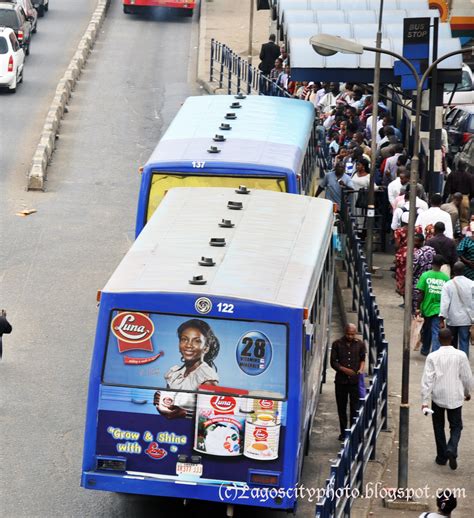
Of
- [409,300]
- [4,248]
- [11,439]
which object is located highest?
[409,300]

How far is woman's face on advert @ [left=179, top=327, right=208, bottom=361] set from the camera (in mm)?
14516

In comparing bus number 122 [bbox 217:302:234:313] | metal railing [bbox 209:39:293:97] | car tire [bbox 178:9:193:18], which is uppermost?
bus number 122 [bbox 217:302:234:313]

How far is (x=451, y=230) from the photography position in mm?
22375

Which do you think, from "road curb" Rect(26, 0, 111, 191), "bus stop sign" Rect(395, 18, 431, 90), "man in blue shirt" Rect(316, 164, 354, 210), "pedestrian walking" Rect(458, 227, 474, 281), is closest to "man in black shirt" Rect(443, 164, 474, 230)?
"man in blue shirt" Rect(316, 164, 354, 210)

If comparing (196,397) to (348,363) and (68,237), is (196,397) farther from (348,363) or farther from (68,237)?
(68,237)

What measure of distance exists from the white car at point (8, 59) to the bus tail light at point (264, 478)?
27.6m

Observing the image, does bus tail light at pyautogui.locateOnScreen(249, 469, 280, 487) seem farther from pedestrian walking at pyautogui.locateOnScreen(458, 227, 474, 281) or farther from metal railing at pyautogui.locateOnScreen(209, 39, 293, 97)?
metal railing at pyautogui.locateOnScreen(209, 39, 293, 97)

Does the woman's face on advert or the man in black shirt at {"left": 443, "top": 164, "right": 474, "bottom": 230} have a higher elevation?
the woman's face on advert

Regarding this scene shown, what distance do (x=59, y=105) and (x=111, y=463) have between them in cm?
2482

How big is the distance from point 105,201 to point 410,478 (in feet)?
49.8

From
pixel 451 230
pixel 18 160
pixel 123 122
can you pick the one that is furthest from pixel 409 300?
pixel 123 122

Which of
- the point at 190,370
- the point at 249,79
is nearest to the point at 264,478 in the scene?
the point at 190,370

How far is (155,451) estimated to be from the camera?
14.6 metres

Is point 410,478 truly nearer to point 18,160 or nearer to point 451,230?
point 451,230
